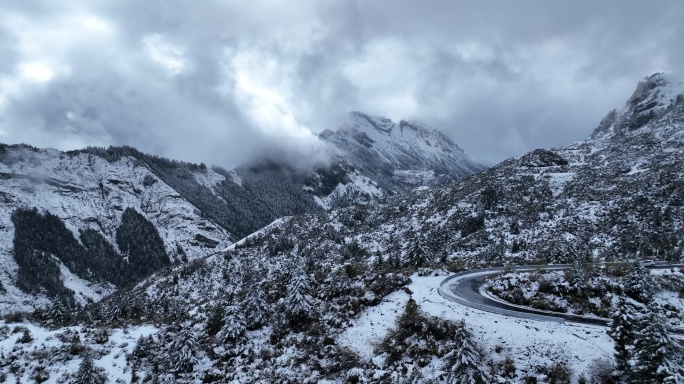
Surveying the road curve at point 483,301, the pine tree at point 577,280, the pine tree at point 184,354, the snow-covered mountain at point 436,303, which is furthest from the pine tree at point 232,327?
the pine tree at point 577,280

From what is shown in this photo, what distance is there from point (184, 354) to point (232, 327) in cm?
456

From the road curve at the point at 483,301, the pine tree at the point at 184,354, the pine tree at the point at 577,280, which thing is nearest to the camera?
the road curve at the point at 483,301

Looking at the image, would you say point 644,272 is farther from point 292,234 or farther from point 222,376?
point 292,234

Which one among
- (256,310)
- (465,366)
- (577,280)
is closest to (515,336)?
(465,366)

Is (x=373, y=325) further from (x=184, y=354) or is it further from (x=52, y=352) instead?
(x=52, y=352)

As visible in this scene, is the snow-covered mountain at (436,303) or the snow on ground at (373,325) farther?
the snow on ground at (373,325)

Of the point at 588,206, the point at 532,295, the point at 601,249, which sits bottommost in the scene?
the point at 532,295

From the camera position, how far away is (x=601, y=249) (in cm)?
6725

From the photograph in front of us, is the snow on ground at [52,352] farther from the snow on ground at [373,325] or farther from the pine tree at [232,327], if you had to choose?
the snow on ground at [373,325]

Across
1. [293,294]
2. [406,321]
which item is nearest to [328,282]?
[293,294]

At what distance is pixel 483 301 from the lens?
2941cm

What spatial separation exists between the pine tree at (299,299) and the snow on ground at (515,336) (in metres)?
5.10

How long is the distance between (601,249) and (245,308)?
213 ft

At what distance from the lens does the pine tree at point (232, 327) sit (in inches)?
1254
